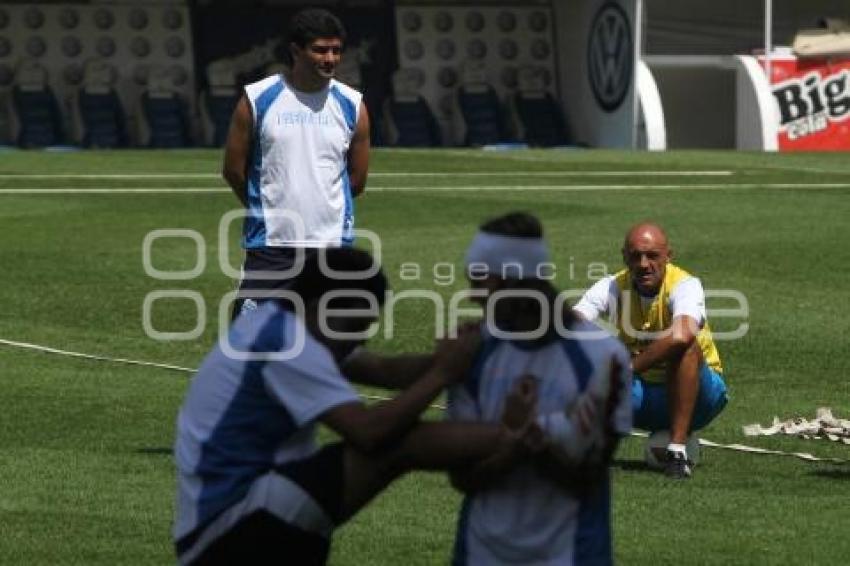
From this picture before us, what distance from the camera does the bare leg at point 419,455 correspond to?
6.43 metres

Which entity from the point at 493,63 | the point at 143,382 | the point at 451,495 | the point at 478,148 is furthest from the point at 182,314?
the point at 493,63

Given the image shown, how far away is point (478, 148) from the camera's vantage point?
36.9m

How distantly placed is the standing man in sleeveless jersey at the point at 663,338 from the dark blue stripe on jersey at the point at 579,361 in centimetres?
492

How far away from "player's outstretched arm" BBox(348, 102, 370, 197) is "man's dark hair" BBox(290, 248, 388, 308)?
4.65 m

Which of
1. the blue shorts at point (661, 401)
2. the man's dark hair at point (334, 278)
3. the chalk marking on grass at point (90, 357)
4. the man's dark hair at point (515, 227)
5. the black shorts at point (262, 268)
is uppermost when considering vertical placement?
the man's dark hair at point (515, 227)

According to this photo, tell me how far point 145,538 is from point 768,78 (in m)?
27.7

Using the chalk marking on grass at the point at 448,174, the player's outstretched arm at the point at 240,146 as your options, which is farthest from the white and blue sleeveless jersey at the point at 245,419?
the chalk marking on grass at the point at 448,174

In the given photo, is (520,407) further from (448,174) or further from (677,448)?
(448,174)

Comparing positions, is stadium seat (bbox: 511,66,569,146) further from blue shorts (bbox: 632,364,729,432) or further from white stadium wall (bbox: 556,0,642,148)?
blue shorts (bbox: 632,364,729,432)

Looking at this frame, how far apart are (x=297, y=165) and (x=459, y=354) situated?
4.99m

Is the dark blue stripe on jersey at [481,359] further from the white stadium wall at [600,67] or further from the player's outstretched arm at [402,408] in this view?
the white stadium wall at [600,67]

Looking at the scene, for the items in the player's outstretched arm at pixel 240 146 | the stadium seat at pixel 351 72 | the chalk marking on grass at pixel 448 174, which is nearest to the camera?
the player's outstretched arm at pixel 240 146

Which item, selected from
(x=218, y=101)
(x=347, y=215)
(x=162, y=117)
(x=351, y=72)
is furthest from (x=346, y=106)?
(x=351, y=72)

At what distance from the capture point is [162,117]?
1478 inches
